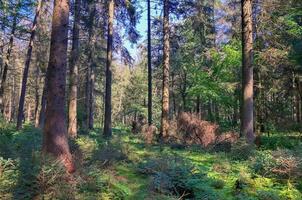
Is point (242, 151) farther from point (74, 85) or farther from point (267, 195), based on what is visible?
point (74, 85)

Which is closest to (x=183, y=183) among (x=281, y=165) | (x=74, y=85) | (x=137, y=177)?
(x=137, y=177)

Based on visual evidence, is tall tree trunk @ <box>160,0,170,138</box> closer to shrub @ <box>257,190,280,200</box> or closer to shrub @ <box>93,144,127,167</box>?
shrub @ <box>93,144,127,167</box>

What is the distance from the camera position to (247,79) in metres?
13.9

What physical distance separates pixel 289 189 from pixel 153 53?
29556 millimetres

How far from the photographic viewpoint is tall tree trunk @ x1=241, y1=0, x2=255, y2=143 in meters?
13.6

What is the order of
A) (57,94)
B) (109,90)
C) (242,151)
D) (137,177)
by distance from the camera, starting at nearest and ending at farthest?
(57,94) < (137,177) < (242,151) < (109,90)

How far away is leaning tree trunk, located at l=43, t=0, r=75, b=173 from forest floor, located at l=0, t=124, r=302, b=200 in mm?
367

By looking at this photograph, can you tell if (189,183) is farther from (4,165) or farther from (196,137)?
(196,137)

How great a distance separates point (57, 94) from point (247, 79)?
7.93 metres

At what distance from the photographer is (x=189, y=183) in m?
8.09

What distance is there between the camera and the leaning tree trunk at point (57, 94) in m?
7.91

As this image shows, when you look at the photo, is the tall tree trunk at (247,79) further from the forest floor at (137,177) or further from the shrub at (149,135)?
the shrub at (149,135)

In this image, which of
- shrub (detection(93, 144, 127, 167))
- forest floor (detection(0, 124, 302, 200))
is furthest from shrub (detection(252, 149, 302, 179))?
shrub (detection(93, 144, 127, 167))

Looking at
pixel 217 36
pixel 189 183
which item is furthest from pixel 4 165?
pixel 217 36
